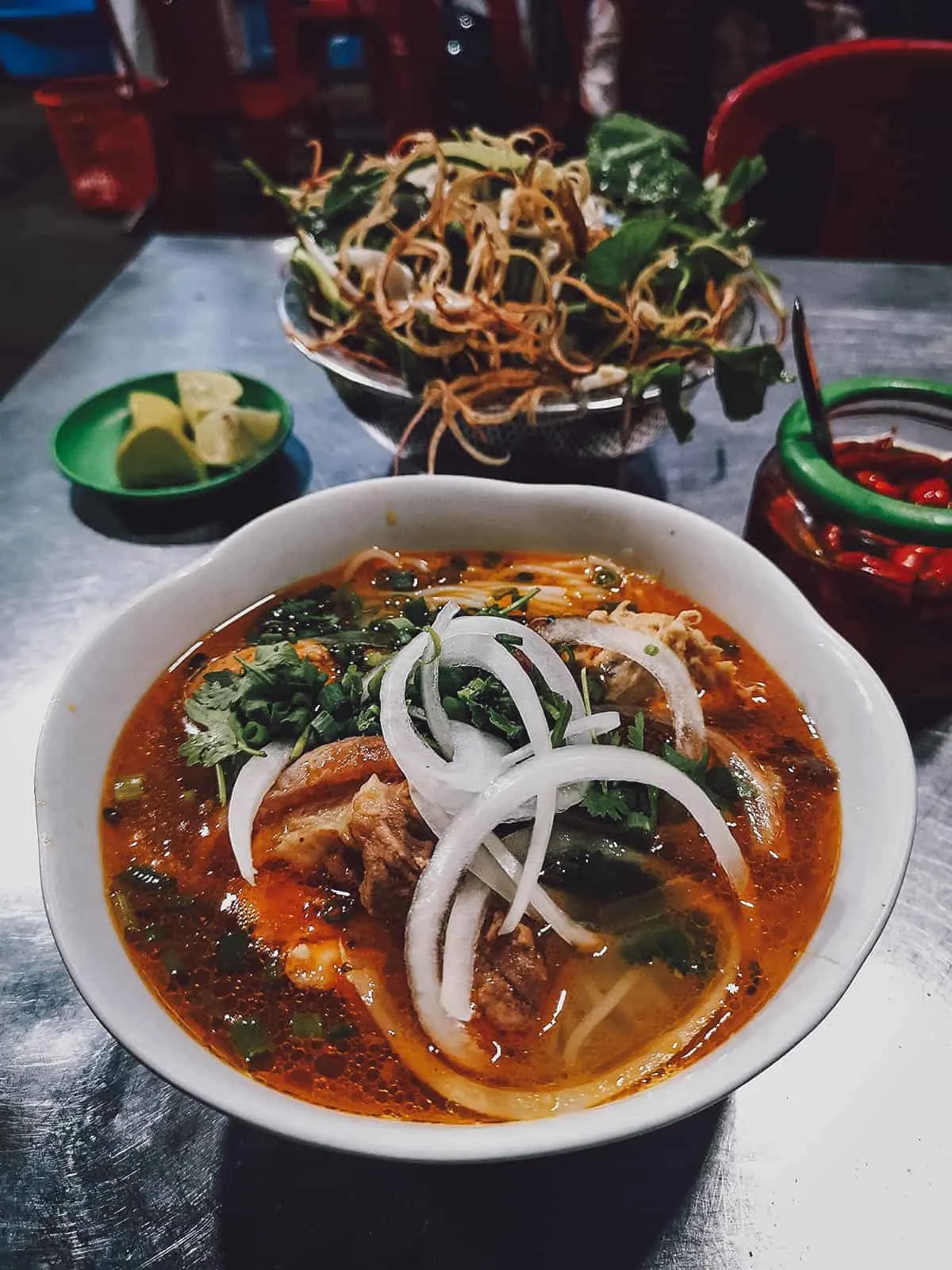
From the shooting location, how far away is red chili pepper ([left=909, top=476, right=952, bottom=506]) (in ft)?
5.94

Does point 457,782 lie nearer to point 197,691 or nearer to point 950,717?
point 197,691

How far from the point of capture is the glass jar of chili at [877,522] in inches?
65.1

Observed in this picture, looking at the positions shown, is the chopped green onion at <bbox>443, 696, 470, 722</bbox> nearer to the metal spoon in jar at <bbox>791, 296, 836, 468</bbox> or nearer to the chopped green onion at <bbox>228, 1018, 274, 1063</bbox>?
the chopped green onion at <bbox>228, 1018, 274, 1063</bbox>

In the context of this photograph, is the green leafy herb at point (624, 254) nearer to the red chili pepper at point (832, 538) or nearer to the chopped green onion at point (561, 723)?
the red chili pepper at point (832, 538)

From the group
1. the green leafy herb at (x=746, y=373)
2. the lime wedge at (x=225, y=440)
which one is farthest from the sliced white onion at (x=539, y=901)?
the lime wedge at (x=225, y=440)

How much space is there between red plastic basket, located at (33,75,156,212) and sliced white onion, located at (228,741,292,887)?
21.0 ft

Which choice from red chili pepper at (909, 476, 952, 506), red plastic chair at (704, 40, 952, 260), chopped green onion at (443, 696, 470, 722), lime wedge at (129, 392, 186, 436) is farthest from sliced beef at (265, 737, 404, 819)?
red plastic chair at (704, 40, 952, 260)

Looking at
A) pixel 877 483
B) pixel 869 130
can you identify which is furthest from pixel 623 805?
pixel 869 130

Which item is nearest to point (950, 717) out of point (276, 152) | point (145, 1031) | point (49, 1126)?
point (145, 1031)

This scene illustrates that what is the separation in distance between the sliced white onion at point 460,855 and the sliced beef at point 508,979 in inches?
2.0

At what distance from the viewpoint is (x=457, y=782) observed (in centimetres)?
123

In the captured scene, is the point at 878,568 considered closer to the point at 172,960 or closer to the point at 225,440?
the point at 172,960

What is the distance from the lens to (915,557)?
5.47 feet

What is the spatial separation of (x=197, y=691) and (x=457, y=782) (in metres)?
0.55
